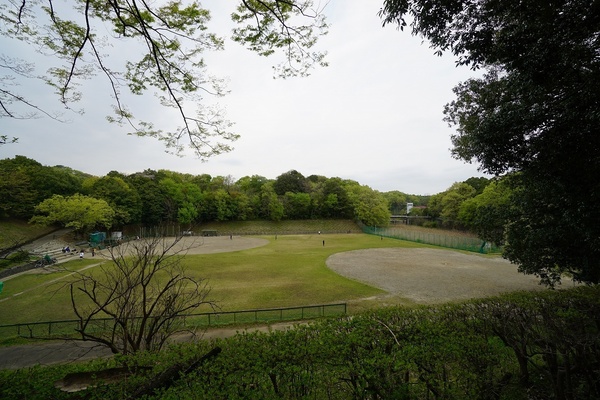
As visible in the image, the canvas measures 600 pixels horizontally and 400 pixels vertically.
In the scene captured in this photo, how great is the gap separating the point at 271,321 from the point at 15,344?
10191mm

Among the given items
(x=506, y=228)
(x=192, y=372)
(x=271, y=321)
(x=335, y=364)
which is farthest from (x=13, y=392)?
(x=506, y=228)

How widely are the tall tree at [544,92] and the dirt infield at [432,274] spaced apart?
27.4ft

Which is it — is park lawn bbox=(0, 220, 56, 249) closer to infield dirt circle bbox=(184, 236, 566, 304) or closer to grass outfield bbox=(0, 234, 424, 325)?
grass outfield bbox=(0, 234, 424, 325)

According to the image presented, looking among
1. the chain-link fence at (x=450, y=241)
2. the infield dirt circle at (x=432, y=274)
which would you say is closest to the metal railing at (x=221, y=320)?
the infield dirt circle at (x=432, y=274)

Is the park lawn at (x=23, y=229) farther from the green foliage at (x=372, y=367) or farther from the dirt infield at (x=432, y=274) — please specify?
the green foliage at (x=372, y=367)

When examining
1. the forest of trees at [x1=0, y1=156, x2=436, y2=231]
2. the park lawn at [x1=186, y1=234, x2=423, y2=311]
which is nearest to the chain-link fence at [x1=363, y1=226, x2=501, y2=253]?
the forest of trees at [x1=0, y1=156, x2=436, y2=231]

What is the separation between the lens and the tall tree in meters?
5.61

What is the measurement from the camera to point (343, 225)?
6225 centimetres

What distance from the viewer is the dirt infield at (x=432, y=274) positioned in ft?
53.5

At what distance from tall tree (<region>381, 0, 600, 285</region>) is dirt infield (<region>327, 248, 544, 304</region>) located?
835cm

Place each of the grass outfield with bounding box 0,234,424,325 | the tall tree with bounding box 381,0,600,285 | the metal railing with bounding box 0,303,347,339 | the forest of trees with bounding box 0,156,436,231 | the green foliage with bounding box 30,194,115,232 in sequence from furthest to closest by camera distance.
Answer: the forest of trees with bounding box 0,156,436,231, the green foliage with bounding box 30,194,115,232, the grass outfield with bounding box 0,234,424,325, the metal railing with bounding box 0,303,347,339, the tall tree with bounding box 381,0,600,285

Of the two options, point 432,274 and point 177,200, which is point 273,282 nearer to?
point 432,274

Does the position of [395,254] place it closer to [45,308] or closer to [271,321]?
[271,321]

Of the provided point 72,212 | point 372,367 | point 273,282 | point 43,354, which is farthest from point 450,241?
point 72,212
